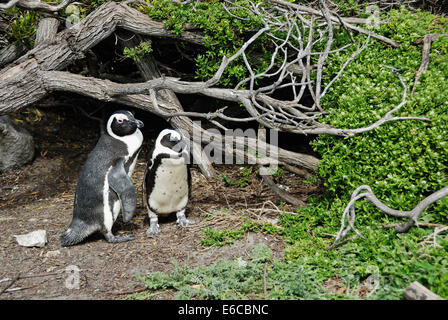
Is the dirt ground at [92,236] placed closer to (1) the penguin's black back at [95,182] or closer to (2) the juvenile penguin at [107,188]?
(2) the juvenile penguin at [107,188]

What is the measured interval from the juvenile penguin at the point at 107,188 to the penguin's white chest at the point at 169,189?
0.27 metres

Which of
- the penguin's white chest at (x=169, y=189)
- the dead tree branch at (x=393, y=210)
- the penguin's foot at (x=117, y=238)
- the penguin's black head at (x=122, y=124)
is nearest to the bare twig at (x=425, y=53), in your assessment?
the dead tree branch at (x=393, y=210)

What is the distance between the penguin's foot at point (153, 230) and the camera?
3.92m

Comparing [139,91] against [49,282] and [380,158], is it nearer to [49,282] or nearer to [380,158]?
[49,282]

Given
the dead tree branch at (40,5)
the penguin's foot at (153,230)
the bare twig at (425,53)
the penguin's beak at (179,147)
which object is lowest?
the penguin's foot at (153,230)

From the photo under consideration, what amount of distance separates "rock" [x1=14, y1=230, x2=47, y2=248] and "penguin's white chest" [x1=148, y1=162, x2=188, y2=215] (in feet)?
3.21

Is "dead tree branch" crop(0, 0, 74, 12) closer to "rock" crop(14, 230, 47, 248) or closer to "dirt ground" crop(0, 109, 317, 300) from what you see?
"dirt ground" crop(0, 109, 317, 300)

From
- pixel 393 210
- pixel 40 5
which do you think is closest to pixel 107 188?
pixel 40 5

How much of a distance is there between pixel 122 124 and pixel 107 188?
22.9 inches

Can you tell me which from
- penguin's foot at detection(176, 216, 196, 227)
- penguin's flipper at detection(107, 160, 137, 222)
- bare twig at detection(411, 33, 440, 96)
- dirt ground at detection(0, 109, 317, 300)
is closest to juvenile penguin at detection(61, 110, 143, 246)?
penguin's flipper at detection(107, 160, 137, 222)

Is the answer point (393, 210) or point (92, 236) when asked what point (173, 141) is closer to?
point (92, 236)

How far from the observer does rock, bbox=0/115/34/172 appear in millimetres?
5445
